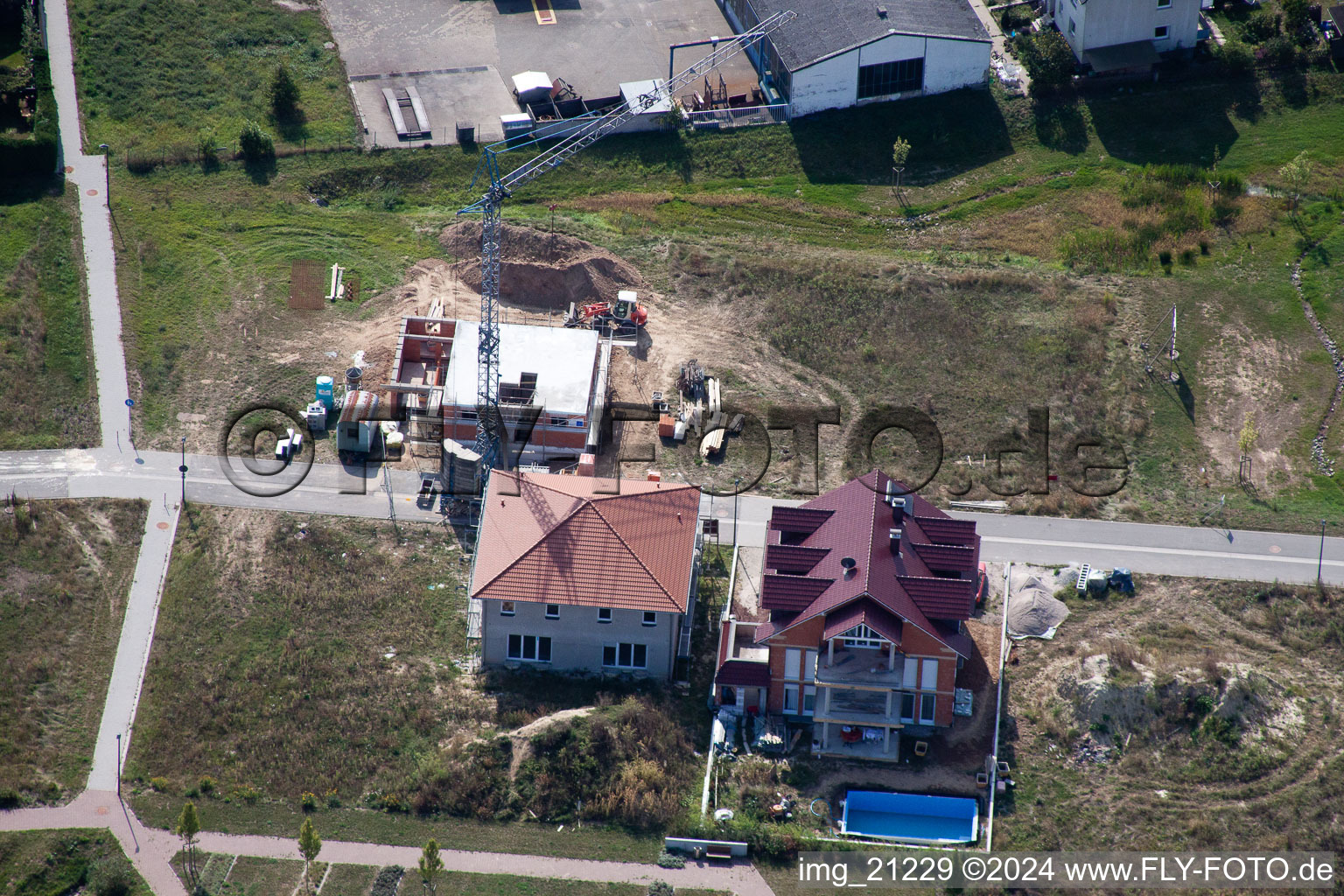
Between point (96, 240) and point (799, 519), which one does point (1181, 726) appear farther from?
point (96, 240)

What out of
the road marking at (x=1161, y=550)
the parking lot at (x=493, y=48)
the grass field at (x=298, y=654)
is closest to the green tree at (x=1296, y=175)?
the road marking at (x=1161, y=550)

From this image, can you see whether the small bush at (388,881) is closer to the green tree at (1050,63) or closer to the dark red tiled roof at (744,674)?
the dark red tiled roof at (744,674)

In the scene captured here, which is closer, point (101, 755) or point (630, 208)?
point (101, 755)

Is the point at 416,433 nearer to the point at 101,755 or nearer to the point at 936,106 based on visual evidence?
the point at 101,755

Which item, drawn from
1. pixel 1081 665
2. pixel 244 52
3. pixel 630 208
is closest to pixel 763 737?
pixel 1081 665

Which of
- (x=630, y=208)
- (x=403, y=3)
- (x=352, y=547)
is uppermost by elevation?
(x=403, y=3)

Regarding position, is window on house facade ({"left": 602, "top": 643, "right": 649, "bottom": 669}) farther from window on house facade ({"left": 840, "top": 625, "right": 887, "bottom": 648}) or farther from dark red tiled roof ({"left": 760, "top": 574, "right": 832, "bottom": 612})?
window on house facade ({"left": 840, "top": 625, "right": 887, "bottom": 648})
